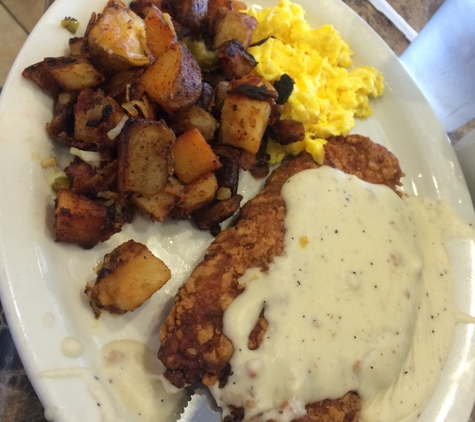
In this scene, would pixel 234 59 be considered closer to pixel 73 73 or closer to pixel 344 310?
pixel 73 73

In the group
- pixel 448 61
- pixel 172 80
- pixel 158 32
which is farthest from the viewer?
pixel 448 61

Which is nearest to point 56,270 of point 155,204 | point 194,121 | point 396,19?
point 155,204

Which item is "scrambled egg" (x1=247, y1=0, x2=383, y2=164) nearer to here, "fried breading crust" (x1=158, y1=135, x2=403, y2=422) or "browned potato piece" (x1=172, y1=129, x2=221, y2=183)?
"fried breading crust" (x1=158, y1=135, x2=403, y2=422)

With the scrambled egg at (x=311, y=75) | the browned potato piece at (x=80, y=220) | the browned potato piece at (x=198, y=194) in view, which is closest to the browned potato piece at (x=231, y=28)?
the scrambled egg at (x=311, y=75)

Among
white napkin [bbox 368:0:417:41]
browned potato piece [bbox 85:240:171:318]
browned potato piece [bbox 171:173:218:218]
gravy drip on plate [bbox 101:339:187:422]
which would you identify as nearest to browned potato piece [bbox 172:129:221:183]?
browned potato piece [bbox 171:173:218:218]

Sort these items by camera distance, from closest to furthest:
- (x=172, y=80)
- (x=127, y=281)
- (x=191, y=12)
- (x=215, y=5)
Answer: (x=127, y=281), (x=172, y=80), (x=191, y=12), (x=215, y=5)

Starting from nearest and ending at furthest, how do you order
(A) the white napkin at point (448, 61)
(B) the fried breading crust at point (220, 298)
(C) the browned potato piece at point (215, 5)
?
(B) the fried breading crust at point (220, 298), (C) the browned potato piece at point (215, 5), (A) the white napkin at point (448, 61)

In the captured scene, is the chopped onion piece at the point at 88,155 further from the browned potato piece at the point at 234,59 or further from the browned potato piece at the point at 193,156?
the browned potato piece at the point at 234,59

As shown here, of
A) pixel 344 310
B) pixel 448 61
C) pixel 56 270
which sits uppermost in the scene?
pixel 448 61
